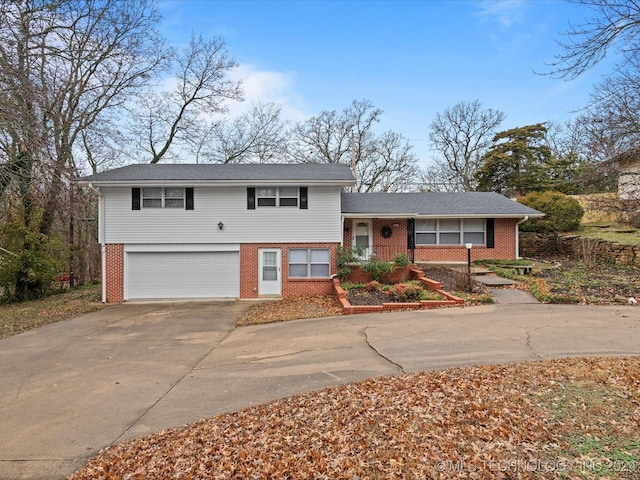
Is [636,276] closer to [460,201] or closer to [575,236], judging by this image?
[575,236]

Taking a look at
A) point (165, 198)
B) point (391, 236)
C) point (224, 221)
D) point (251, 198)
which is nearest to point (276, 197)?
point (251, 198)

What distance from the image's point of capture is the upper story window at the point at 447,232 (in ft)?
53.0

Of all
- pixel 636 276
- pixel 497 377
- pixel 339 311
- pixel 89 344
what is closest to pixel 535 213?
pixel 636 276

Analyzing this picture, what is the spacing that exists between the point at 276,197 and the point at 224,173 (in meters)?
2.56

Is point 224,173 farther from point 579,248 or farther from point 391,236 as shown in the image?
point 579,248

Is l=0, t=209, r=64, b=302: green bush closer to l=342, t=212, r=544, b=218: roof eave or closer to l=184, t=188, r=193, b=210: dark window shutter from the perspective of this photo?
l=184, t=188, r=193, b=210: dark window shutter

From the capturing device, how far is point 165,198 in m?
13.6

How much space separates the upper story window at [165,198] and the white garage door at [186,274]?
187cm

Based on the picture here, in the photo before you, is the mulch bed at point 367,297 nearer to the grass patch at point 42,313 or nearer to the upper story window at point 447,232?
the upper story window at point 447,232

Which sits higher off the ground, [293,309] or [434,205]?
[434,205]

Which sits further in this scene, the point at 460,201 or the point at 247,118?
the point at 247,118

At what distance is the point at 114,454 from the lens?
3.58 metres

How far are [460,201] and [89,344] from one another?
15.9 meters

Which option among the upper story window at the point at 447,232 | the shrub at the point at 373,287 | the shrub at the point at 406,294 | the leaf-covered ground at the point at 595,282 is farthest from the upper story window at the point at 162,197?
the leaf-covered ground at the point at 595,282
